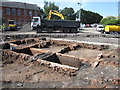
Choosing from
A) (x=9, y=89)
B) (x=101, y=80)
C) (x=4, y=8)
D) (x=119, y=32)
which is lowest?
(x=9, y=89)

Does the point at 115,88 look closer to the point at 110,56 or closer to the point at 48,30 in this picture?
the point at 110,56

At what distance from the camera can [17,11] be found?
110 feet

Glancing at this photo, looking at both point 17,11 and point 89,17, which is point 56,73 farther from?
point 89,17

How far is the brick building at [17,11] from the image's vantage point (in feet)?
104

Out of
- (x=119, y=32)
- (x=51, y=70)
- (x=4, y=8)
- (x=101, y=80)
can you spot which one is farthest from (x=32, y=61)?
(x=4, y=8)

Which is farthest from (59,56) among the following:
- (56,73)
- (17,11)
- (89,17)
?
(89,17)

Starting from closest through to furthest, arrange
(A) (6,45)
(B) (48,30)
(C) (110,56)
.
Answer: (C) (110,56)
(A) (6,45)
(B) (48,30)

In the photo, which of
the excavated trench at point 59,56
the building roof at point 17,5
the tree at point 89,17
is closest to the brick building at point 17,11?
the building roof at point 17,5

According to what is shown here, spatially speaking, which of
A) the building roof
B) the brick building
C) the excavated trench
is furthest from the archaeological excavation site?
the building roof

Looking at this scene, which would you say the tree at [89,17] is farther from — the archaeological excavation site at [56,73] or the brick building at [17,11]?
the archaeological excavation site at [56,73]

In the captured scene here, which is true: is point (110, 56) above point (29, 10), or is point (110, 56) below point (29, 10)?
below

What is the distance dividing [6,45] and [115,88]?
854cm

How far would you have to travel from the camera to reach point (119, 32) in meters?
17.3

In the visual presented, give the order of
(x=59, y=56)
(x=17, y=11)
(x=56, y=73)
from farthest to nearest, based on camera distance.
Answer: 1. (x=17, y=11)
2. (x=59, y=56)
3. (x=56, y=73)
